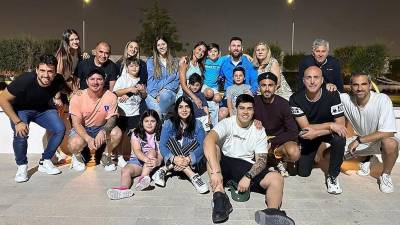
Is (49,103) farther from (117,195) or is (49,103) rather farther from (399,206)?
(399,206)

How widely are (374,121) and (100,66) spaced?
12.9 ft

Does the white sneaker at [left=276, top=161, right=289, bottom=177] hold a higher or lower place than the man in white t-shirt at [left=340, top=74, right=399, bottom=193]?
lower

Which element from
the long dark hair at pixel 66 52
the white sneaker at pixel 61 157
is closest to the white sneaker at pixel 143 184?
the white sneaker at pixel 61 157

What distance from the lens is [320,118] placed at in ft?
15.8

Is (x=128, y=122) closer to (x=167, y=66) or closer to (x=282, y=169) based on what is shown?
(x=167, y=66)

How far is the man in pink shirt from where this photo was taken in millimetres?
5066

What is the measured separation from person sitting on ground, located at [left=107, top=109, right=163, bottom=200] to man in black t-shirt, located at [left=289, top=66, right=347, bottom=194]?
5.94 ft

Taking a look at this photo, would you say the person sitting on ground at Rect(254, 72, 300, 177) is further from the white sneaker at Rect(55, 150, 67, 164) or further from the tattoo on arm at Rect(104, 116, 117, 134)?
the white sneaker at Rect(55, 150, 67, 164)

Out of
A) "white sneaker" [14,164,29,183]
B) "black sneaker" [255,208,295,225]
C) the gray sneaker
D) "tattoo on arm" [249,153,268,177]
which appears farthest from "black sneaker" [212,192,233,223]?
"white sneaker" [14,164,29,183]

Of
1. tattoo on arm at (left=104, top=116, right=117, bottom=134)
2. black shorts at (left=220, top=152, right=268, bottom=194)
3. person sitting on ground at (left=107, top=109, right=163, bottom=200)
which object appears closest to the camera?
black shorts at (left=220, top=152, right=268, bottom=194)

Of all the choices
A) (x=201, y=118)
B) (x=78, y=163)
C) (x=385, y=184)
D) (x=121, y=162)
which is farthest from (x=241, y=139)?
(x=78, y=163)

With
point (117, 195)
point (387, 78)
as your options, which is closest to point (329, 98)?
point (117, 195)

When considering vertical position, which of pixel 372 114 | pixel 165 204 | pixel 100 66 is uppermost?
pixel 100 66

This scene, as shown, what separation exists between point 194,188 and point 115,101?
169 centimetres
